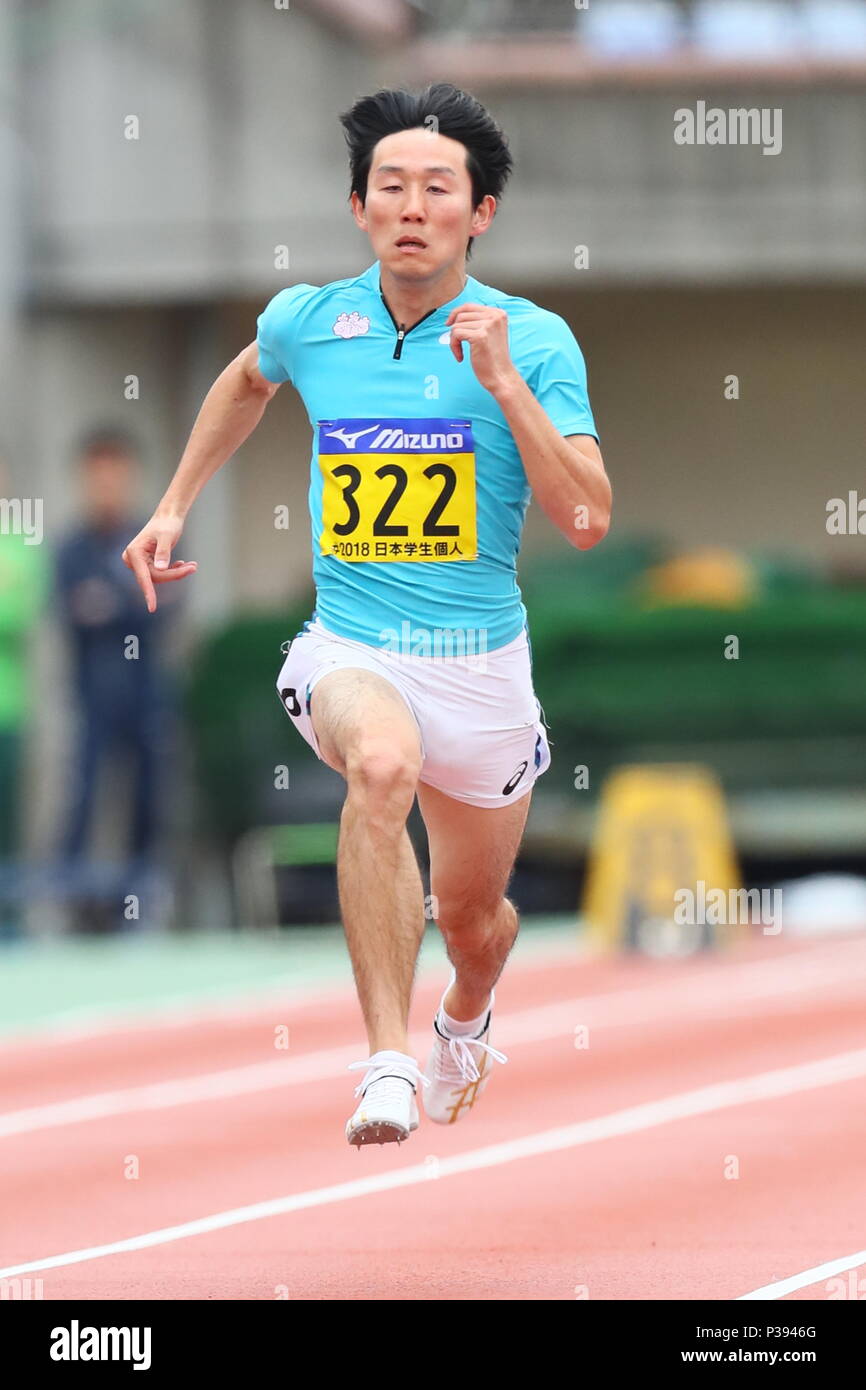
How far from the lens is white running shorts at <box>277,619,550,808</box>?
21.5ft

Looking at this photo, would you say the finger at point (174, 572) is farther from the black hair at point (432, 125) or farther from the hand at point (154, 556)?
the black hair at point (432, 125)

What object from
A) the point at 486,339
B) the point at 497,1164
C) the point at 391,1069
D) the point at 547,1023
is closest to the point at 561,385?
the point at 486,339

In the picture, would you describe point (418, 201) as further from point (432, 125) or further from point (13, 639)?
point (13, 639)

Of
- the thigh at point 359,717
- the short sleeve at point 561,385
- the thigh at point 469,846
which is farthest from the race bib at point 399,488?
the thigh at point 469,846

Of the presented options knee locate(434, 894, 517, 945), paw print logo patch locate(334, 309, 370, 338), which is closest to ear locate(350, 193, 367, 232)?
paw print logo patch locate(334, 309, 370, 338)

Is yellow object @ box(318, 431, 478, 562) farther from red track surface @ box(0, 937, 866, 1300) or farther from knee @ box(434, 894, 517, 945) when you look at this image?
red track surface @ box(0, 937, 866, 1300)

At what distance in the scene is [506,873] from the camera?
23.0 ft

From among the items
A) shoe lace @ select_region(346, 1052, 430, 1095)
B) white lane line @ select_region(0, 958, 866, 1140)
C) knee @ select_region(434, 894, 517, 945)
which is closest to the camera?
shoe lace @ select_region(346, 1052, 430, 1095)

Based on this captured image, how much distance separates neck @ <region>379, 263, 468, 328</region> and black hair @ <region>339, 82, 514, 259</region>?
181 mm

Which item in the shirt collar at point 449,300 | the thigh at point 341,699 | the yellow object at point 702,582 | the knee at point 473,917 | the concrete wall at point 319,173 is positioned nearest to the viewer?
the thigh at point 341,699

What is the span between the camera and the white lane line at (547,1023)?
1034cm

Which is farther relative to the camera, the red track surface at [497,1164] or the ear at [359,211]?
the red track surface at [497,1164]

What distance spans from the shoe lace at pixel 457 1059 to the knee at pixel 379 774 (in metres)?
1.46
